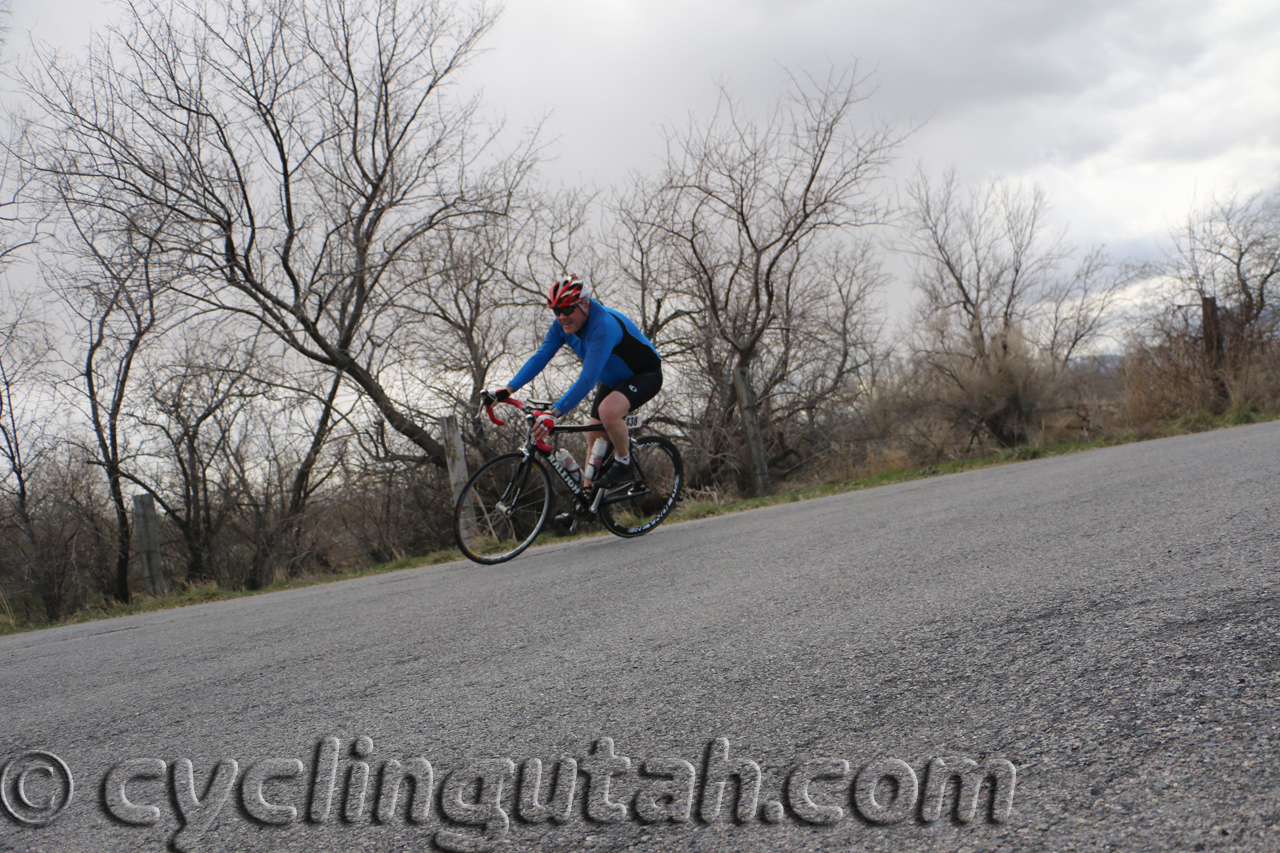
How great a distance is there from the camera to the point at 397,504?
1450 centimetres

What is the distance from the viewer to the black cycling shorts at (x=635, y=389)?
258 inches

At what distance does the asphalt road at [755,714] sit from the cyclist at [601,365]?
2614 millimetres

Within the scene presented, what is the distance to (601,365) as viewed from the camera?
602 centimetres

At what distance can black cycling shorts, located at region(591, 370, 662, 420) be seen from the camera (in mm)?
6551

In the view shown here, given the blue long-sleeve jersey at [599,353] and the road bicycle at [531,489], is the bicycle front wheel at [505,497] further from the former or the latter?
the blue long-sleeve jersey at [599,353]

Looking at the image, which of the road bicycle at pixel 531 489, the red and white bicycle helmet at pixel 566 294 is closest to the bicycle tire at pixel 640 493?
the road bicycle at pixel 531 489

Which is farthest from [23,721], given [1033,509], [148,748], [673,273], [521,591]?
[673,273]

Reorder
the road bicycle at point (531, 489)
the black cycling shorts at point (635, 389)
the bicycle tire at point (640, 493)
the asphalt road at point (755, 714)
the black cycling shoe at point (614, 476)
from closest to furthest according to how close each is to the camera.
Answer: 1. the asphalt road at point (755, 714)
2. the road bicycle at point (531, 489)
3. the black cycling shorts at point (635, 389)
4. the black cycling shoe at point (614, 476)
5. the bicycle tire at point (640, 493)

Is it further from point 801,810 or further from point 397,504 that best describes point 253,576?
point 801,810

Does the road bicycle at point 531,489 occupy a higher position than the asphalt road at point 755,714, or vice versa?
the road bicycle at point 531,489

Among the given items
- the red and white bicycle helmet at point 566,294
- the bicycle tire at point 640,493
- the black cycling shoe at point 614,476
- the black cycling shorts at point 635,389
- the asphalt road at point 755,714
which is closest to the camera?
the asphalt road at point 755,714

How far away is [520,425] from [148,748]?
10788mm

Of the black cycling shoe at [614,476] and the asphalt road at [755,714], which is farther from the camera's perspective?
the black cycling shoe at [614,476]

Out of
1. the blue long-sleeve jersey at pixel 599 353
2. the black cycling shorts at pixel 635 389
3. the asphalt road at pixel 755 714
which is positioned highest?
the blue long-sleeve jersey at pixel 599 353
